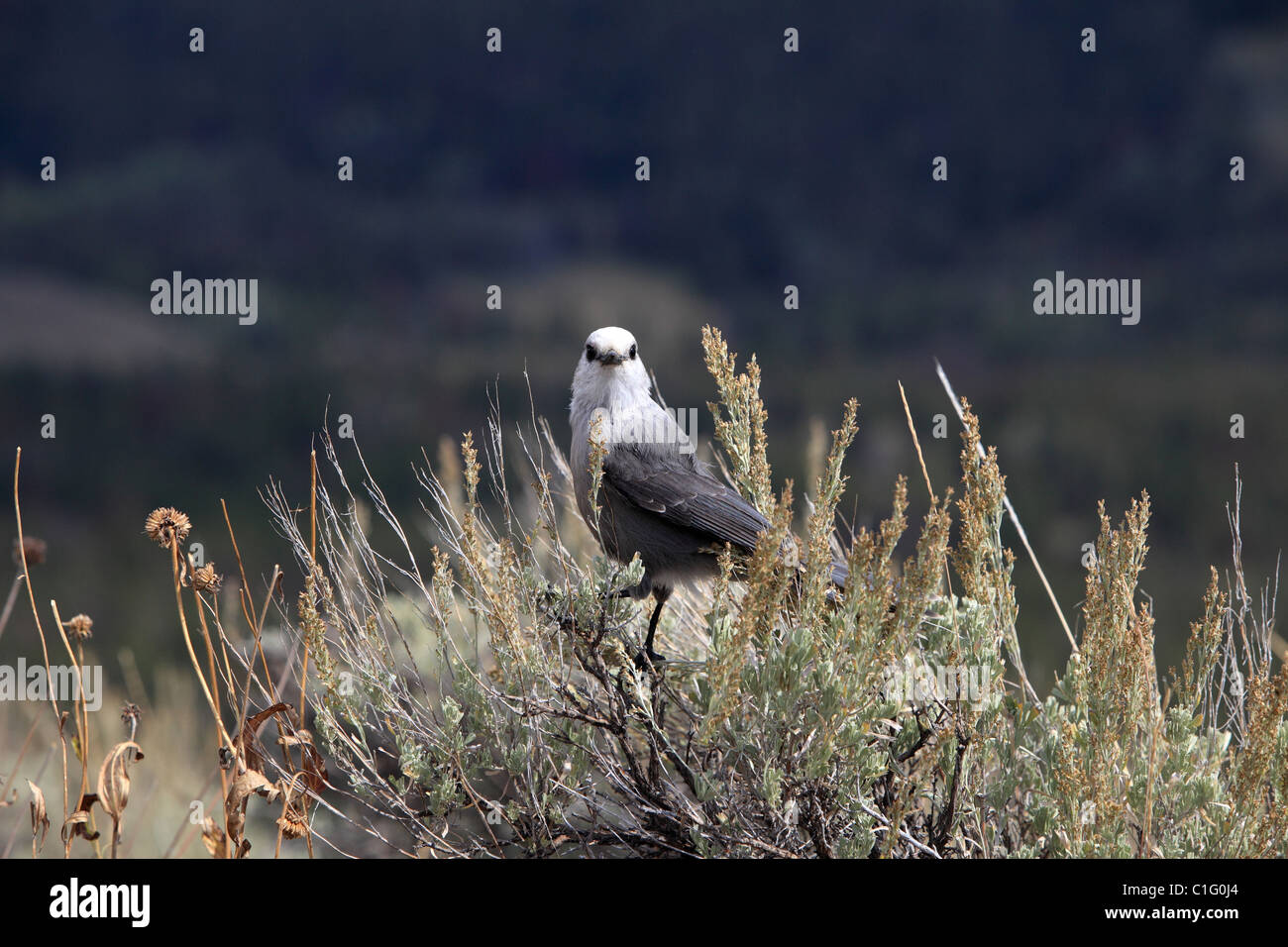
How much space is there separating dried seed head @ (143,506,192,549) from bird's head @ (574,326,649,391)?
1.09 metres

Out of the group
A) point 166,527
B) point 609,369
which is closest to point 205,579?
point 166,527

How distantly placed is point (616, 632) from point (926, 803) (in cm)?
80

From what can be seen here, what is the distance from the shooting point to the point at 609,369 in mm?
3049

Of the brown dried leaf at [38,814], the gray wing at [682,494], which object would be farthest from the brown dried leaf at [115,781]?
the gray wing at [682,494]

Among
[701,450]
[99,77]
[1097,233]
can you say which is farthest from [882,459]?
[99,77]

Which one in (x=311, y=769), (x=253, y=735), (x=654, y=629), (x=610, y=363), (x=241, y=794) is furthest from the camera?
(x=610, y=363)

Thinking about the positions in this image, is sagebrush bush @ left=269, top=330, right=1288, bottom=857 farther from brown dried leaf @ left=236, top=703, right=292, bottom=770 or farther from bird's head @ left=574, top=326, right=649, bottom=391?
bird's head @ left=574, top=326, right=649, bottom=391

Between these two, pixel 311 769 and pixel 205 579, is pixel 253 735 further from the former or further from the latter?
pixel 205 579

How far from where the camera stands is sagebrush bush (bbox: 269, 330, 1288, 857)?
88.2 inches

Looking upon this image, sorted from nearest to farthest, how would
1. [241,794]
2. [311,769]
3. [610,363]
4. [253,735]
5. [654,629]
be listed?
[241,794], [253,735], [311,769], [654,629], [610,363]

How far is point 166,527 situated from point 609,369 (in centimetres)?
117

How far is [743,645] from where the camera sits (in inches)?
81.7

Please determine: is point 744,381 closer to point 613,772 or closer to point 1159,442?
point 613,772

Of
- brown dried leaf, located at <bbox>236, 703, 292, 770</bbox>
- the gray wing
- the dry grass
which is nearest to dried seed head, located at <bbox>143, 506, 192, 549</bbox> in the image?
the dry grass
